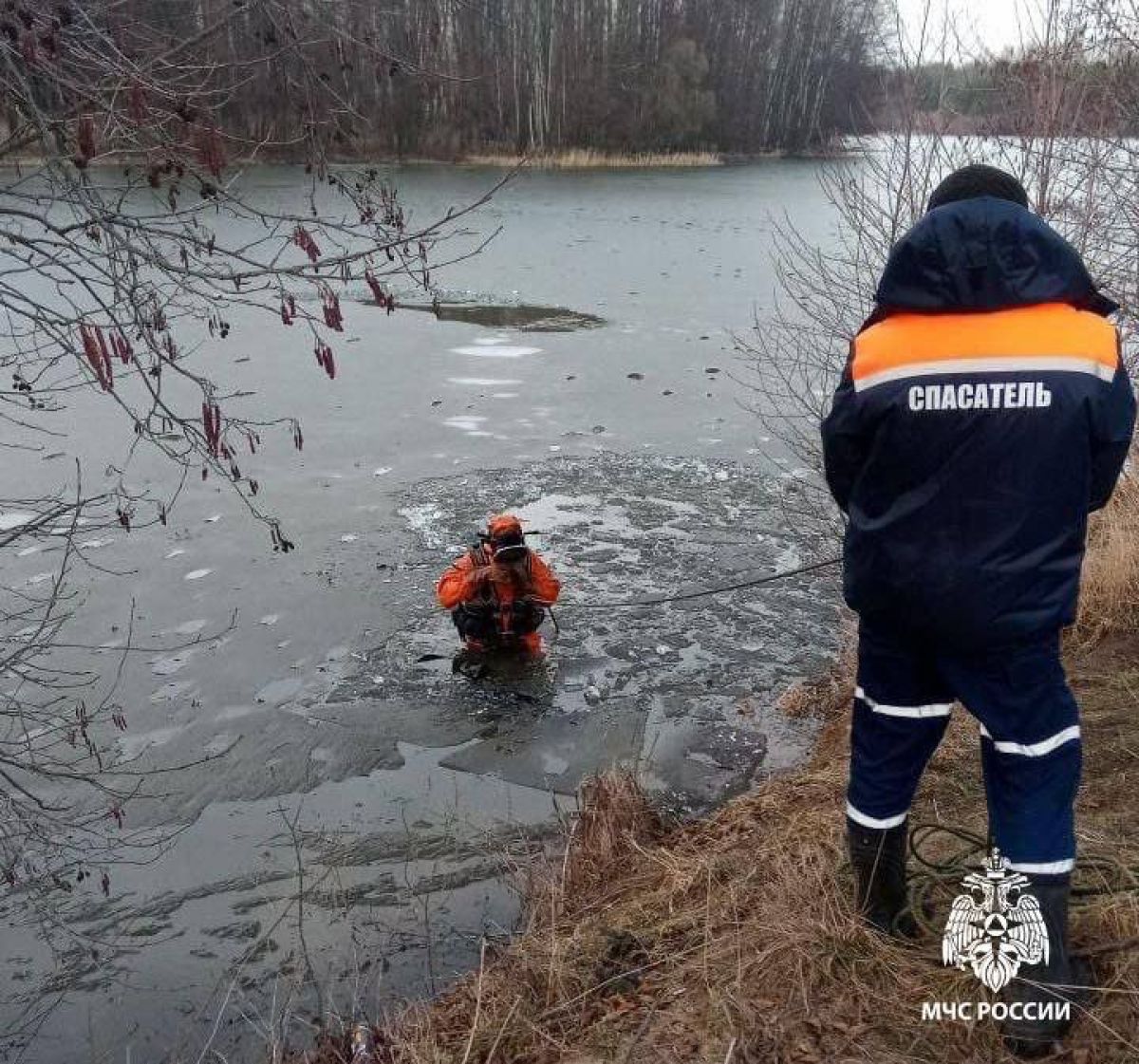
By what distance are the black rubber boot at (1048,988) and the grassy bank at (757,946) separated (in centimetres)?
5

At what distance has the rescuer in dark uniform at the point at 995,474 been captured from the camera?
224 cm

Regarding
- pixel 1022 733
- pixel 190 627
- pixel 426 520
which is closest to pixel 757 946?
pixel 1022 733

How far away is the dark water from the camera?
14.0 ft

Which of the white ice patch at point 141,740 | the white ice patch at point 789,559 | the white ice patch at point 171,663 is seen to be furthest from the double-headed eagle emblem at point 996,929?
the white ice patch at point 789,559

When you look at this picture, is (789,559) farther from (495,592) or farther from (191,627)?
(191,627)

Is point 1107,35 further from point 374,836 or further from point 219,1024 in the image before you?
point 219,1024

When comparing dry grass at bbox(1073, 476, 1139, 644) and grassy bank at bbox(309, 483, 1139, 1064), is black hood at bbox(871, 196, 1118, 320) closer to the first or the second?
grassy bank at bbox(309, 483, 1139, 1064)

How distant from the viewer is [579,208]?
3077 cm

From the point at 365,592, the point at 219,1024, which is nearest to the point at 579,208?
the point at 365,592

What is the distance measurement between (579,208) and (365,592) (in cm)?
2492

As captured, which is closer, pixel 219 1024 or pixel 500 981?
pixel 500 981

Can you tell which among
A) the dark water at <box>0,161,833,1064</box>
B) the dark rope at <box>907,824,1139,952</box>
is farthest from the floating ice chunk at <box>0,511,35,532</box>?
the dark rope at <box>907,824,1139,952</box>

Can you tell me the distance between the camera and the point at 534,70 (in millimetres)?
28688

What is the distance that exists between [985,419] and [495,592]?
4471 millimetres
